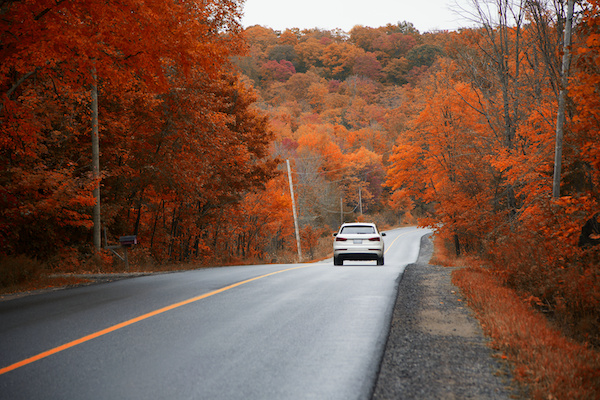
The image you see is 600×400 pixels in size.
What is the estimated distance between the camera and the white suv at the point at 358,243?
65.7ft

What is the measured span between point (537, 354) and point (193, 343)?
12.4ft

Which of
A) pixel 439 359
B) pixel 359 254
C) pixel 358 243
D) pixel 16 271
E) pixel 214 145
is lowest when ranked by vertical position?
pixel 359 254

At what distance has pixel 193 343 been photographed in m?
6.00

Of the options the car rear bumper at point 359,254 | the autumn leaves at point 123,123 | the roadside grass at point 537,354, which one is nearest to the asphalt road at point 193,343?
the roadside grass at point 537,354

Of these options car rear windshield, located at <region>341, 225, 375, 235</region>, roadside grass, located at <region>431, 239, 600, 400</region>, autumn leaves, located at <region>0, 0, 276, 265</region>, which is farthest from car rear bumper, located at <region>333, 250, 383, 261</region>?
roadside grass, located at <region>431, 239, 600, 400</region>

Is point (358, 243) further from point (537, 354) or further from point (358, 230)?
point (537, 354)

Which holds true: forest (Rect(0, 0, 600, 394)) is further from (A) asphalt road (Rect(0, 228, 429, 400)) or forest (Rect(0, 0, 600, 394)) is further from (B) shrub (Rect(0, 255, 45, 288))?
(A) asphalt road (Rect(0, 228, 429, 400))

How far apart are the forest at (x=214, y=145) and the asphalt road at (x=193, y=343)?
4270 millimetres

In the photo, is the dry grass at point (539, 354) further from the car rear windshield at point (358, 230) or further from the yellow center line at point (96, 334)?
the car rear windshield at point (358, 230)

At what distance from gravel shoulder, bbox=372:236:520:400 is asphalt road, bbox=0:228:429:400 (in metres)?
0.20

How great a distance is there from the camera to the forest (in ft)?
36.2

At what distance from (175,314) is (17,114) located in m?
8.49

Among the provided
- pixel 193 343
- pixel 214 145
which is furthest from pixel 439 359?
pixel 214 145

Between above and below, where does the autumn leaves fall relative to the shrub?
above
